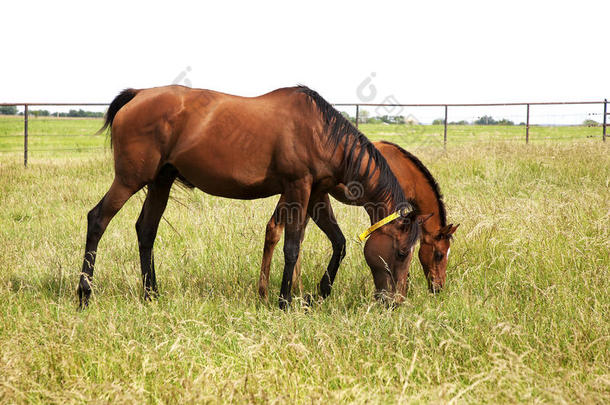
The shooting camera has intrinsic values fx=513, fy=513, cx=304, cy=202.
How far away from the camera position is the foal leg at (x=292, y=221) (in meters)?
4.16

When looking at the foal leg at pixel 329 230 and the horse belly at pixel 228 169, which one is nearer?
the horse belly at pixel 228 169

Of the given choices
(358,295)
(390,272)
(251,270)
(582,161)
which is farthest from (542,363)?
(582,161)

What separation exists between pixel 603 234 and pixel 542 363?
101 inches

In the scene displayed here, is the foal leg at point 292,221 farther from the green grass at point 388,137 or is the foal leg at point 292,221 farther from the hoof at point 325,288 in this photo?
the green grass at point 388,137

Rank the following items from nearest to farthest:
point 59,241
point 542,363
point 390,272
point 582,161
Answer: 1. point 542,363
2. point 390,272
3. point 59,241
4. point 582,161

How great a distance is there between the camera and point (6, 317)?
11.6 ft

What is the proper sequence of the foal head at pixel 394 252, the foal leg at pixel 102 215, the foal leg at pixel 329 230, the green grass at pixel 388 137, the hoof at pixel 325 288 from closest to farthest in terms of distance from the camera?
the foal head at pixel 394 252, the foal leg at pixel 102 215, the hoof at pixel 325 288, the foal leg at pixel 329 230, the green grass at pixel 388 137

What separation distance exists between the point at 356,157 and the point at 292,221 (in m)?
0.75

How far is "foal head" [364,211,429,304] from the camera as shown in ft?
13.0

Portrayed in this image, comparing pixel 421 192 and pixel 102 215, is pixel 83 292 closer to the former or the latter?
A: pixel 102 215

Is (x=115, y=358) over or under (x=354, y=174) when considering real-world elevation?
under

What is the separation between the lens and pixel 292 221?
13.8ft

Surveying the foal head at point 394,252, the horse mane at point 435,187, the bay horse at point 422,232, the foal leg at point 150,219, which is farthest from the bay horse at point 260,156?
the horse mane at point 435,187

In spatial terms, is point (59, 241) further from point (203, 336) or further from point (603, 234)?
point (603, 234)
